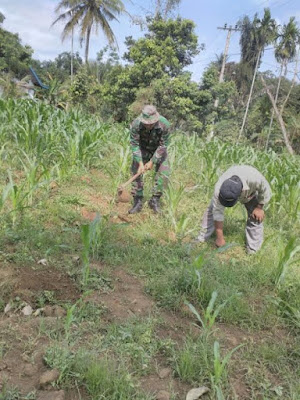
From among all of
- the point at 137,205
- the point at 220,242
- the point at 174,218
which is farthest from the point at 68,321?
the point at 137,205

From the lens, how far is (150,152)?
402cm

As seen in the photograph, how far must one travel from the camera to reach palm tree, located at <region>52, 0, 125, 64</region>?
20078mm

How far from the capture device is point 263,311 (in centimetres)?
221

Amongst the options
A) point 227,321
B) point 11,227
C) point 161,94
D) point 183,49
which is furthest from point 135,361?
point 183,49

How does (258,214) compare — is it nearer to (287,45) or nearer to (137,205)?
(137,205)

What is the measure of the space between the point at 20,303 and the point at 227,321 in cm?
127

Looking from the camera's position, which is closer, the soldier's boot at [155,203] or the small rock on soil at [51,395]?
the small rock on soil at [51,395]

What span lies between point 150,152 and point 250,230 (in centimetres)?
149

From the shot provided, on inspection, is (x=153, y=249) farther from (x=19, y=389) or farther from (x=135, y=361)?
(x=19, y=389)

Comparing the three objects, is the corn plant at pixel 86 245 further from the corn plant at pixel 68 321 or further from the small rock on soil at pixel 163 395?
the small rock on soil at pixel 163 395

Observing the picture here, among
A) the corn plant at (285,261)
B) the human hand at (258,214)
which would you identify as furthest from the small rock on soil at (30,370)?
the human hand at (258,214)

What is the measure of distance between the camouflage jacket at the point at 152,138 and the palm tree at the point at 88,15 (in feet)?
61.9

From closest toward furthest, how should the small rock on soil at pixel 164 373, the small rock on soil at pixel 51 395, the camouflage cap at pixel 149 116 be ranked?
the small rock on soil at pixel 51 395 < the small rock on soil at pixel 164 373 < the camouflage cap at pixel 149 116

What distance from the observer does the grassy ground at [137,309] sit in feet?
5.24
